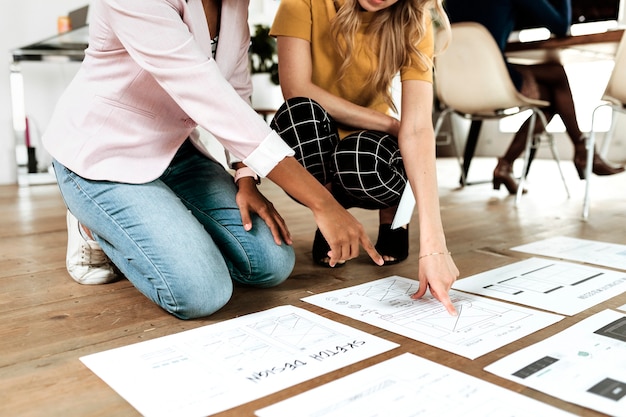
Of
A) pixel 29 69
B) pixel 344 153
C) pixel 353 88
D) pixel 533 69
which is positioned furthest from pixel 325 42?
pixel 29 69

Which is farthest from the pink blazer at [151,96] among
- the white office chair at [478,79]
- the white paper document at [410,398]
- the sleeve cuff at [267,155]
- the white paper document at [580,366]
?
the white office chair at [478,79]

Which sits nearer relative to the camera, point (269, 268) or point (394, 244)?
point (269, 268)

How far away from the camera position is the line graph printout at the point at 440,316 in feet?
3.09

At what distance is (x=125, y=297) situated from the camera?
1.25m

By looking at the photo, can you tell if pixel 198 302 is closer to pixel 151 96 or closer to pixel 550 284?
pixel 151 96

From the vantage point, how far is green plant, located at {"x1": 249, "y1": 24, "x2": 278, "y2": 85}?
3969mm

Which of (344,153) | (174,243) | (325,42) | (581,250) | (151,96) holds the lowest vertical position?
(581,250)

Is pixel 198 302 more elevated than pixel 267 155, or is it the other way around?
pixel 267 155

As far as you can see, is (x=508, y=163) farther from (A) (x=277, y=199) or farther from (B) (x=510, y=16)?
(A) (x=277, y=199)

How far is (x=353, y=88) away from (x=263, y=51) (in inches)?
106

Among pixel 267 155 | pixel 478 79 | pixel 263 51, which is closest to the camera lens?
pixel 267 155

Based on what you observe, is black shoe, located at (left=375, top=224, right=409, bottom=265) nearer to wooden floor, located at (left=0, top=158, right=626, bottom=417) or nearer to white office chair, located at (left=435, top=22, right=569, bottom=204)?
wooden floor, located at (left=0, top=158, right=626, bottom=417)

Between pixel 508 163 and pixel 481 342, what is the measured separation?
86.3 inches

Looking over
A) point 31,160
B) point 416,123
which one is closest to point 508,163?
point 416,123
